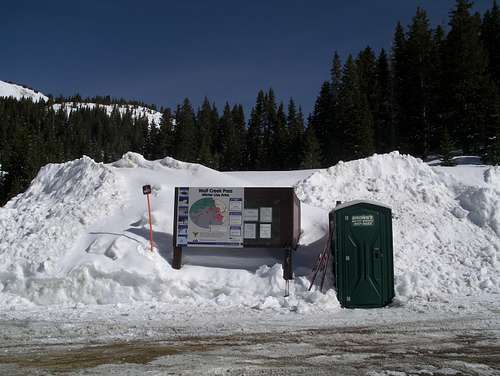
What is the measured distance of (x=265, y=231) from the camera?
11750 mm

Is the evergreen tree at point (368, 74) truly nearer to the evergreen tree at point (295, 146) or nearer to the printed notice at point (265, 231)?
the evergreen tree at point (295, 146)

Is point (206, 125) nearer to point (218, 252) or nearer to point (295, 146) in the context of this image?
point (295, 146)

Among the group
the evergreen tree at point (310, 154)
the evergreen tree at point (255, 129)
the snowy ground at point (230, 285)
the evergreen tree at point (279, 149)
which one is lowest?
the snowy ground at point (230, 285)

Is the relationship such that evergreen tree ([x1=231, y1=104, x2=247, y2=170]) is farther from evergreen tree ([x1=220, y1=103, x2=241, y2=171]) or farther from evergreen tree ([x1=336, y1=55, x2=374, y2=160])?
evergreen tree ([x1=336, y1=55, x2=374, y2=160])

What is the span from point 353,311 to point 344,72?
52693mm

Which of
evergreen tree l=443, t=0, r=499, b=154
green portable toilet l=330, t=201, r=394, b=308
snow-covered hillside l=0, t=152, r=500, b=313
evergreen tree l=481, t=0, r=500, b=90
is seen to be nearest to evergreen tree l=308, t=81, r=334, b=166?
evergreen tree l=443, t=0, r=499, b=154

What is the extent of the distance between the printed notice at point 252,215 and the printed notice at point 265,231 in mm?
246

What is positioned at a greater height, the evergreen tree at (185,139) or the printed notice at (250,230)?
the evergreen tree at (185,139)

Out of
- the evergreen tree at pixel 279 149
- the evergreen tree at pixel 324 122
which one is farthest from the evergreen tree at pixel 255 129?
the evergreen tree at pixel 324 122

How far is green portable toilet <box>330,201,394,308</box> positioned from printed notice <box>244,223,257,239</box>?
7.29 feet

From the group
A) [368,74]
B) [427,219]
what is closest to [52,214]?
[427,219]

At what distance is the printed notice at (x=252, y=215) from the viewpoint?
38.9ft

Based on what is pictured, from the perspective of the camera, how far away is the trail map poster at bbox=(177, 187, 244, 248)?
39.0 feet

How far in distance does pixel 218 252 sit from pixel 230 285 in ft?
4.76
